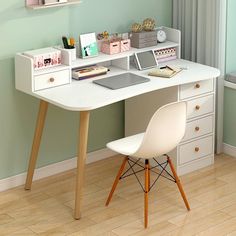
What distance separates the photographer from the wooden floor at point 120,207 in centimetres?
392

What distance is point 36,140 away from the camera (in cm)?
435

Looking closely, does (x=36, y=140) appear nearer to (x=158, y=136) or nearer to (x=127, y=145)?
(x=127, y=145)

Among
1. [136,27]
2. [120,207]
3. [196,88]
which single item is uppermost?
[136,27]

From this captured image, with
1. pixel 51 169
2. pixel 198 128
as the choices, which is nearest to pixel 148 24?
pixel 198 128

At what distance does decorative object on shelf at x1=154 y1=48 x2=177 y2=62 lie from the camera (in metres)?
4.75

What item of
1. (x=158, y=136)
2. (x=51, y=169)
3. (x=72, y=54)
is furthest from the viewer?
(x=51, y=169)

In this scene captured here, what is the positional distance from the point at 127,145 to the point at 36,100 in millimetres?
775

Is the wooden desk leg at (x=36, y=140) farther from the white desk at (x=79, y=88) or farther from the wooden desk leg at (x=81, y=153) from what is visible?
the wooden desk leg at (x=81, y=153)

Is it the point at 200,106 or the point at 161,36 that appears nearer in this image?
the point at 200,106

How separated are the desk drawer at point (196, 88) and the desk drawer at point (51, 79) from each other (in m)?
0.77

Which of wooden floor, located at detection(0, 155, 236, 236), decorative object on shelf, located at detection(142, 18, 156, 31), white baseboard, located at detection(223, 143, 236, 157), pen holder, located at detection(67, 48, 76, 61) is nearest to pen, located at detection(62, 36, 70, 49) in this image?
pen holder, located at detection(67, 48, 76, 61)

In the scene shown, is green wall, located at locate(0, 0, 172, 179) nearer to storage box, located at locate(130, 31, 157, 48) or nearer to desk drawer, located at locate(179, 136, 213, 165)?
storage box, located at locate(130, 31, 157, 48)

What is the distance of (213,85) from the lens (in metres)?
4.67

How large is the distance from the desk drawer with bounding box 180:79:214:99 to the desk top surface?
0.08m
